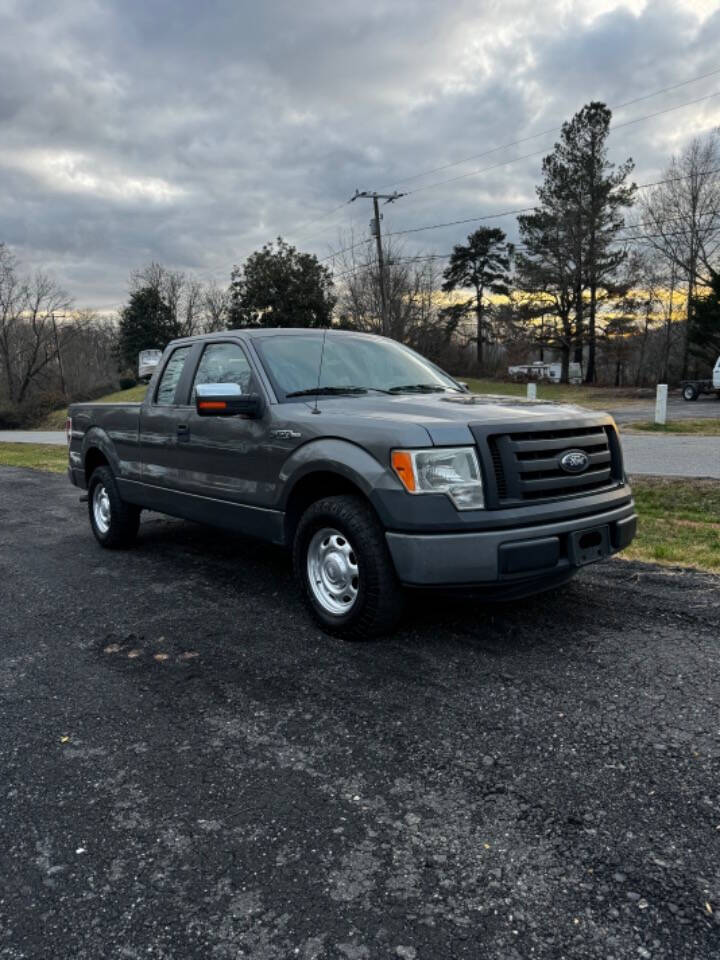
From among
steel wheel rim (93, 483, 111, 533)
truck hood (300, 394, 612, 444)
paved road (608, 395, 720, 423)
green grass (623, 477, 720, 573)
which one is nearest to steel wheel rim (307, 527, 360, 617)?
truck hood (300, 394, 612, 444)

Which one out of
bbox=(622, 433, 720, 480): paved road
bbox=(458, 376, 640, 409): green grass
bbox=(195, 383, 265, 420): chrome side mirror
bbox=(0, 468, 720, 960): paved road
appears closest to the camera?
bbox=(0, 468, 720, 960): paved road

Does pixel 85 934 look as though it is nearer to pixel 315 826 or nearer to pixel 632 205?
pixel 315 826

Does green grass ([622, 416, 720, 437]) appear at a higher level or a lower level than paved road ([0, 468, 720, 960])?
higher

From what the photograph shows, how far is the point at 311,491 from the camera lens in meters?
4.41

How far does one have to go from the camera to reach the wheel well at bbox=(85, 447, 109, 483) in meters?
6.89

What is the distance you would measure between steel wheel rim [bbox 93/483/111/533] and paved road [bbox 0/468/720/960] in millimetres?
2117

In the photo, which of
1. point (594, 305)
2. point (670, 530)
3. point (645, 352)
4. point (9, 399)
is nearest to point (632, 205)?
point (594, 305)

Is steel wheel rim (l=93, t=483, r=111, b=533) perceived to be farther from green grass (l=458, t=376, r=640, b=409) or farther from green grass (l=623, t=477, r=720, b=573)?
green grass (l=458, t=376, r=640, b=409)

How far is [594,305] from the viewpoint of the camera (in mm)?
44125

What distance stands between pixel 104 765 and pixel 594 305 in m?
46.0

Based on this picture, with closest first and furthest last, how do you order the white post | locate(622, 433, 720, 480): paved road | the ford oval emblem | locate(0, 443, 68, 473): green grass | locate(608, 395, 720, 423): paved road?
the ford oval emblem, locate(622, 433, 720, 480): paved road, locate(0, 443, 68, 473): green grass, the white post, locate(608, 395, 720, 423): paved road

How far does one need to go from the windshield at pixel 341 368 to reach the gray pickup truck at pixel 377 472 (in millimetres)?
14

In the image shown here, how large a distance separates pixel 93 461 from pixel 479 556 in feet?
16.2

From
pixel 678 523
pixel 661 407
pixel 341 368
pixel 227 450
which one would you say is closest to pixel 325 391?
pixel 341 368
